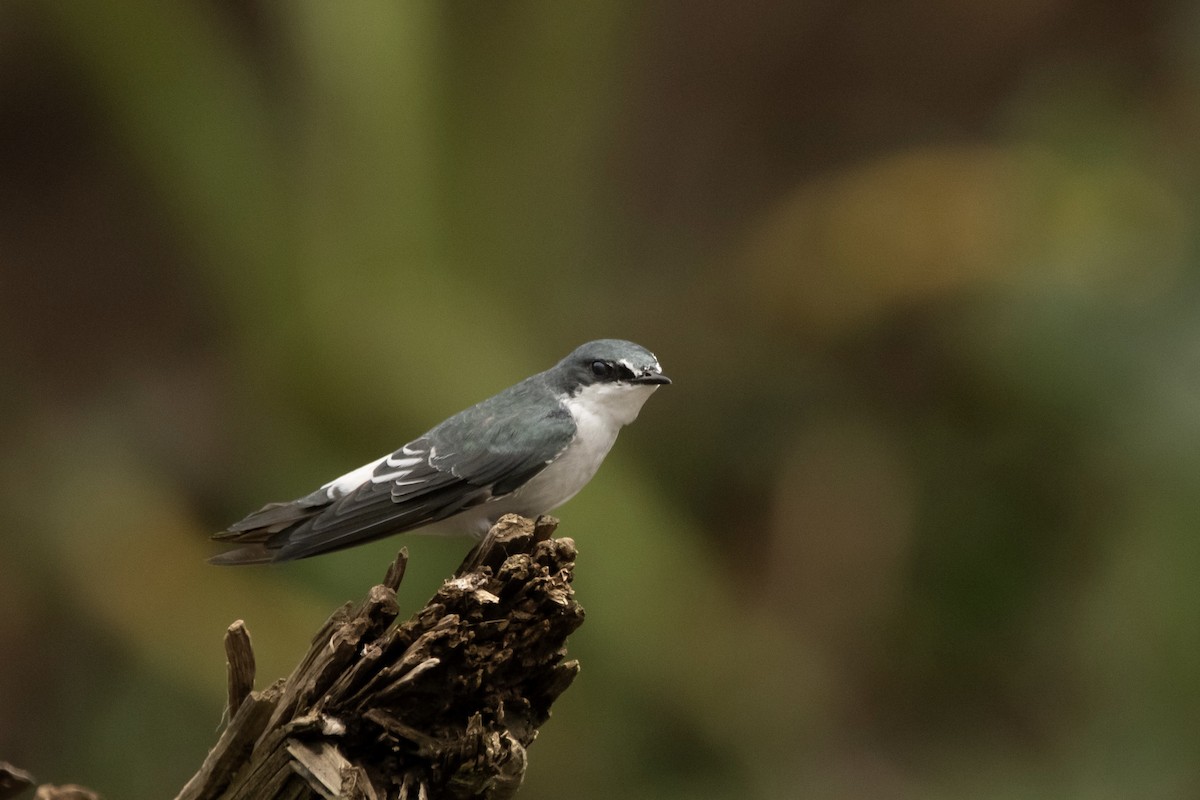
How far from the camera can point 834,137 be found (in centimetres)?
697

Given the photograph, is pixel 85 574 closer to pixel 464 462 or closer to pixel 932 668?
pixel 464 462

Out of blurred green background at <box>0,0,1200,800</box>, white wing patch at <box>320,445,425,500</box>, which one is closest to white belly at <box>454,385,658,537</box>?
white wing patch at <box>320,445,425,500</box>

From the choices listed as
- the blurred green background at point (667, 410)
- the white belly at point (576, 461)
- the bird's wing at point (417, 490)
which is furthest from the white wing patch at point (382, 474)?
the blurred green background at point (667, 410)

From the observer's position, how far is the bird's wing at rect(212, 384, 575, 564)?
2607 mm

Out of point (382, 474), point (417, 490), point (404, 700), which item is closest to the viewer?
point (404, 700)

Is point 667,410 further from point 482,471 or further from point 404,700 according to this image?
point 404,700

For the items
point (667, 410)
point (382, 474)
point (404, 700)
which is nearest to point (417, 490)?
point (382, 474)

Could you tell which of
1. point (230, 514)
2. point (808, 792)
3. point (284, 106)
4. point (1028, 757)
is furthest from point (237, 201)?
point (1028, 757)

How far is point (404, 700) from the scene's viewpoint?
205cm

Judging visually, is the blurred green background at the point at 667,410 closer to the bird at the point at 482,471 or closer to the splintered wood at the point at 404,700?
the bird at the point at 482,471

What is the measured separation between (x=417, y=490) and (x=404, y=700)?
666 millimetres

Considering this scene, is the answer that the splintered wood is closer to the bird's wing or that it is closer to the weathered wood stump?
the weathered wood stump

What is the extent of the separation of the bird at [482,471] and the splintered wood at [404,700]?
0.50 m

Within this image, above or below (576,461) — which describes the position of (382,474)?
below
